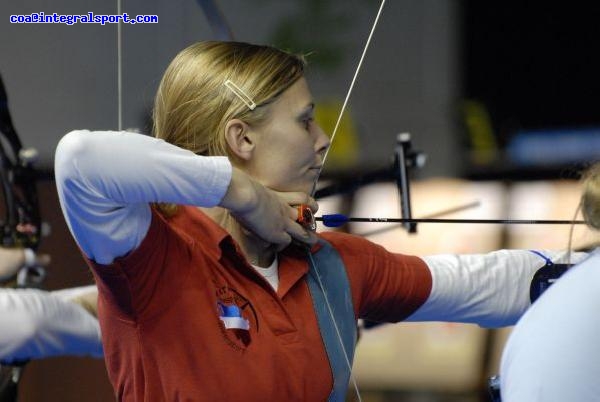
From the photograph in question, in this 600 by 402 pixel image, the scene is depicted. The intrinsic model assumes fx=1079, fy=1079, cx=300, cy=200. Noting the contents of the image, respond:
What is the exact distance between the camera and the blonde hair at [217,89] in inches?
50.8

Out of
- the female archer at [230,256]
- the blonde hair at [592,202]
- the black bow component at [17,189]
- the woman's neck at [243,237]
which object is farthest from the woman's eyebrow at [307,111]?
the black bow component at [17,189]

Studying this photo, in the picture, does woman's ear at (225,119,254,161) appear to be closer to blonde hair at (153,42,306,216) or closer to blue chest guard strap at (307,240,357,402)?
blonde hair at (153,42,306,216)

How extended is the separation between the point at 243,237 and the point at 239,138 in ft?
0.40

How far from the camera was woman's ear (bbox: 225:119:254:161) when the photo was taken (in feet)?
4.23

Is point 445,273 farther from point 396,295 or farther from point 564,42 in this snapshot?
point 564,42

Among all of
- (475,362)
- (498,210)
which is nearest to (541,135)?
(498,210)

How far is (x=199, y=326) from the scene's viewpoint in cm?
121

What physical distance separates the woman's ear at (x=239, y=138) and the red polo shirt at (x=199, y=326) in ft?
0.30

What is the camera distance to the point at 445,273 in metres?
1.44

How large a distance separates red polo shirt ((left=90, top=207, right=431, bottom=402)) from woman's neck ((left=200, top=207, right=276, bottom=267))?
2cm

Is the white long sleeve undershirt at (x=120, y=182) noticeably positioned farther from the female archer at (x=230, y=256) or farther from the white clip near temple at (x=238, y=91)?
the white clip near temple at (x=238, y=91)

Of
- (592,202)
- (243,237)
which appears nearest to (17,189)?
(243,237)

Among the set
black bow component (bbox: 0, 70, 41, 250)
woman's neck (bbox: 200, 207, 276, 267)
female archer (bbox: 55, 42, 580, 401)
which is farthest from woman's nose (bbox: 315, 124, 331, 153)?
black bow component (bbox: 0, 70, 41, 250)

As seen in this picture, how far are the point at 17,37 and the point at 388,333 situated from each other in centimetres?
154
